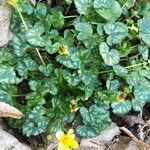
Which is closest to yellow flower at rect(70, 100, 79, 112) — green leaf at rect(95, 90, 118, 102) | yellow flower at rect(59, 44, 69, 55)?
green leaf at rect(95, 90, 118, 102)

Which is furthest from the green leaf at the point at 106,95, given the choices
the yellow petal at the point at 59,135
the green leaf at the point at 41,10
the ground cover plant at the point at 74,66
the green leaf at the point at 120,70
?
the green leaf at the point at 41,10

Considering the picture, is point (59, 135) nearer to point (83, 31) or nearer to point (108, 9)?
point (83, 31)

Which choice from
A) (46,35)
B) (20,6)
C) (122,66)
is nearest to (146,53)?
(122,66)

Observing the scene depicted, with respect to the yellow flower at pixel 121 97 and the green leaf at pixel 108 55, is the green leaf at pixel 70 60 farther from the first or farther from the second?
the yellow flower at pixel 121 97

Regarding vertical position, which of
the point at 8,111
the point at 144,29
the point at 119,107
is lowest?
the point at 119,107

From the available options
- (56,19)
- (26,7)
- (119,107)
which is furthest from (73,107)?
(26,7)

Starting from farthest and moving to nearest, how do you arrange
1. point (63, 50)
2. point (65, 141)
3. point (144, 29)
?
point (144, 29)
point (63, 50)
point (65, 141)
